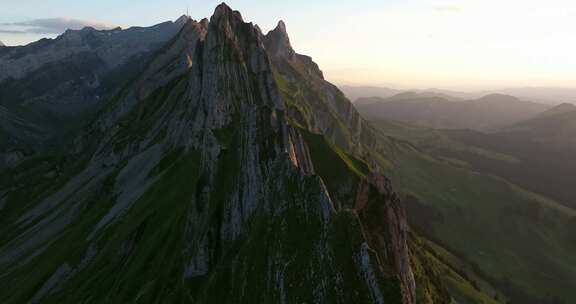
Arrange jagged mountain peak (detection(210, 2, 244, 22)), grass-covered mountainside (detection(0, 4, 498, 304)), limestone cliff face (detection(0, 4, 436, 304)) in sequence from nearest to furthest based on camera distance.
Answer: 1. limestone cliff face (detection(0, 4, 436, 304))
2. grass-covered mountainside (detection(0, 4, 498, 304))
3. jagged mountain peak (detection(210, 2, 244, 22))

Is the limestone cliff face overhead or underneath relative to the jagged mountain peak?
underneath

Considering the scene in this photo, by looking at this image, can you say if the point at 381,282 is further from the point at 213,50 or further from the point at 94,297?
the point at 213,50

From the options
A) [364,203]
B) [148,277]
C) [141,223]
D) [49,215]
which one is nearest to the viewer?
[364,203]

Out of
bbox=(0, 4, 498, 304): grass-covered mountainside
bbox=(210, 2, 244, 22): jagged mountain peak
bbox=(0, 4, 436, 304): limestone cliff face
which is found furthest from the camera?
bbox=(210, 2, 244, 22): jagged mountain peak

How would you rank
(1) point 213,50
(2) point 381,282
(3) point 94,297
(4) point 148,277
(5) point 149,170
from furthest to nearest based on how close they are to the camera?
(5) point 149,170 → (1) point 213,50 → (3) point 94,297 → (4) point 148,277 → (2) point 381,282

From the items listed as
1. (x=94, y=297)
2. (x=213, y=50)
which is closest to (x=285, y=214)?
(x=94, y=297)
